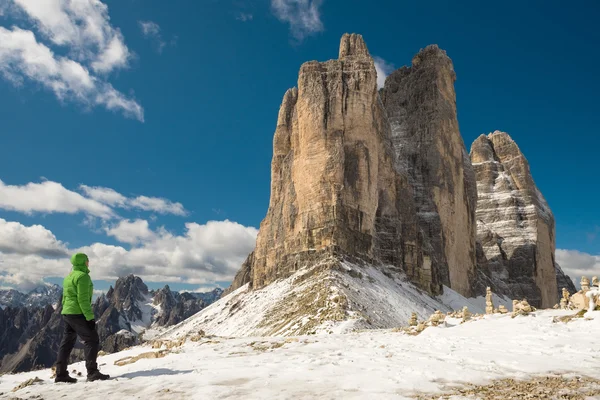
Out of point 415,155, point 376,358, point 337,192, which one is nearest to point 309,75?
point 337,192

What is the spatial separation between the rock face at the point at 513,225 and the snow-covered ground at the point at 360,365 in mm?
96636

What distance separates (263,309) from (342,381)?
37.7 metres

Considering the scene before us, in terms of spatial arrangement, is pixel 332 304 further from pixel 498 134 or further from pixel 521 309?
pixel 498 134

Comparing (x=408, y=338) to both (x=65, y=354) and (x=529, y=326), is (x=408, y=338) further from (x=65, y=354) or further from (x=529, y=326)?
(x=65, y=354)

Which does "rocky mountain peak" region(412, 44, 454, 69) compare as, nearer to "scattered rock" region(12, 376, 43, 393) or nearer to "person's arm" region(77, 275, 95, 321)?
"person's arm" region(77, 275, 95, 321)

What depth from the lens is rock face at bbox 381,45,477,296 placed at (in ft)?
272

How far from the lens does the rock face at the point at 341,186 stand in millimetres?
53375

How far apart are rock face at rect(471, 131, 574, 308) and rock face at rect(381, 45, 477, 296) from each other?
70.6ft

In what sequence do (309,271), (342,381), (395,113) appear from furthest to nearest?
(395,113) < (309,271) < (342,381)

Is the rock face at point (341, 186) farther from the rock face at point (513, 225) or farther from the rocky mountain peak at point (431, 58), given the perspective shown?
the rock face at point (513, 225)

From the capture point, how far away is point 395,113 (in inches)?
3880

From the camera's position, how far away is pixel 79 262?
1115cm

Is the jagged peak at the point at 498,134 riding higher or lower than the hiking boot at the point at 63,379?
higher

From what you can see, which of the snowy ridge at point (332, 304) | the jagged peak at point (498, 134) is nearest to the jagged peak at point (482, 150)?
the jagged peak at point (498, 134)
